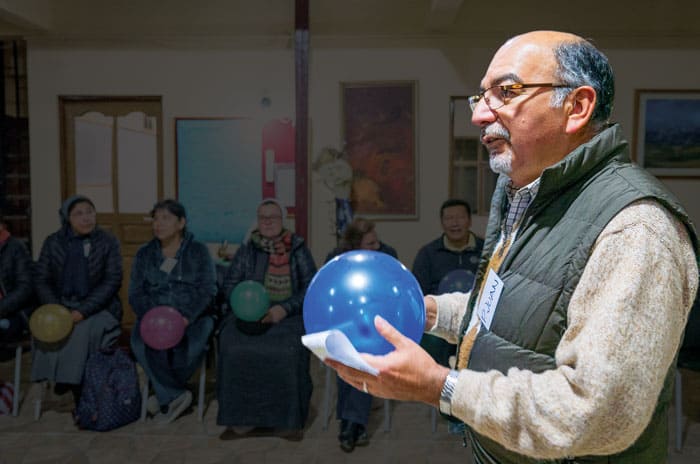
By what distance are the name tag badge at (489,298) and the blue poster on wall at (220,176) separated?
445cm

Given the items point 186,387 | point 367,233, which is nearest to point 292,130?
point 367,233

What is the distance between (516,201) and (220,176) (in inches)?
179

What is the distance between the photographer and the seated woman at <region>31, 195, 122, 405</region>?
12.2 ft

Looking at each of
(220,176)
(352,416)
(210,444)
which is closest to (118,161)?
(220,176)

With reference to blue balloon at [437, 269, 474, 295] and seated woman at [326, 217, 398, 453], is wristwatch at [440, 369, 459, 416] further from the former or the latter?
seated woman at [326, 217, 398, 453]

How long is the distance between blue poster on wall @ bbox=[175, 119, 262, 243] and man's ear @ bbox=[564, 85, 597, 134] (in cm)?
463

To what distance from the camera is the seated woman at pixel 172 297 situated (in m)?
3.66

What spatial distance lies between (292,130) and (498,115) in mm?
4511

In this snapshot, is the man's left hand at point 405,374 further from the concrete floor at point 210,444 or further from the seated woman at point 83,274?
the seated woman at point 83,274

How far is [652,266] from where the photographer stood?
0.85 metres

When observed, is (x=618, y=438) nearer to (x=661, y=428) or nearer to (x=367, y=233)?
(x=661, y=428)

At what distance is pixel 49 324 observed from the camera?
136 inches

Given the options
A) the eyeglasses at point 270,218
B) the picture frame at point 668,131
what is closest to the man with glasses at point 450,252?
the eyeglasses at point 270,218

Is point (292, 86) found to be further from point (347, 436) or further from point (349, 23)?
point (347, 436)
